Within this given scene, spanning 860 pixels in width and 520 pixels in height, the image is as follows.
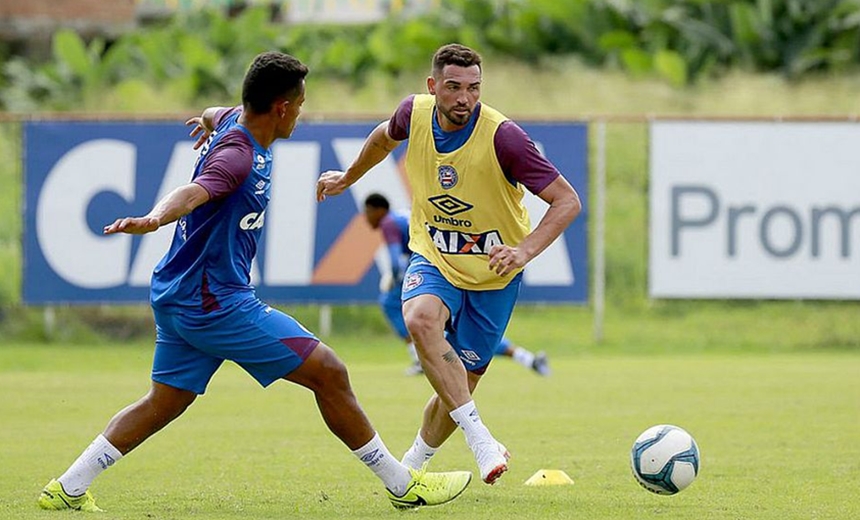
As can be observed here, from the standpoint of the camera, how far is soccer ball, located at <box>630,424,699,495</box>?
8195 millimetres

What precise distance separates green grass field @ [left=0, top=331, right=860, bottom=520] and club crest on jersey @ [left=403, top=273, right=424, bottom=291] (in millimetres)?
1158

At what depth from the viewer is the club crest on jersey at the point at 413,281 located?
866cm

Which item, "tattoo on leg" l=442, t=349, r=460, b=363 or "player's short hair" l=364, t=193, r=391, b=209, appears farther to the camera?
"player's short hair" l=364, t=193, r=391, b=209

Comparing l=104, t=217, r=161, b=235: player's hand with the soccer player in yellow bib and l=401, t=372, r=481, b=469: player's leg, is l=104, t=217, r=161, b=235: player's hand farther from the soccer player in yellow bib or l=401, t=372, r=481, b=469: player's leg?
l=401, t=372, r=481, b=469: player's leg

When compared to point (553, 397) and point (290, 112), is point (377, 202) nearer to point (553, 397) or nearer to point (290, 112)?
point (553, 397)

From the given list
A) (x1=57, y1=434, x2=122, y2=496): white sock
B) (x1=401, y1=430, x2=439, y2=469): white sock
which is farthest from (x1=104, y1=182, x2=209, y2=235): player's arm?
(x1=401, y1=430, x2=439, y2=469): white sock

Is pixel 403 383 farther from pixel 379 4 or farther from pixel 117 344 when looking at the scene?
pixel 379 4

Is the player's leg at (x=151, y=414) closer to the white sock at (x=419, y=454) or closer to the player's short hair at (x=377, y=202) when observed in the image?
the white sock at (x=419, y=454)

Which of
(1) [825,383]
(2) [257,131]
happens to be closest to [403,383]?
(1) [825,383]

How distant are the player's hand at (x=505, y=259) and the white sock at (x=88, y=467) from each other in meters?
2.15

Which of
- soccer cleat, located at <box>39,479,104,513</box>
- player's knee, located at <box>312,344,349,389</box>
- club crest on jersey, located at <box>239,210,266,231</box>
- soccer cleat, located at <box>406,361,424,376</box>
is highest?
club crest on jersey, located at <box>239,210,266,231</box>

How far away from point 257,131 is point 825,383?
370 inches

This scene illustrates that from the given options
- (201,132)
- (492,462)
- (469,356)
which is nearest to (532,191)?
(469,356)

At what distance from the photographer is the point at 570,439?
11.5m
